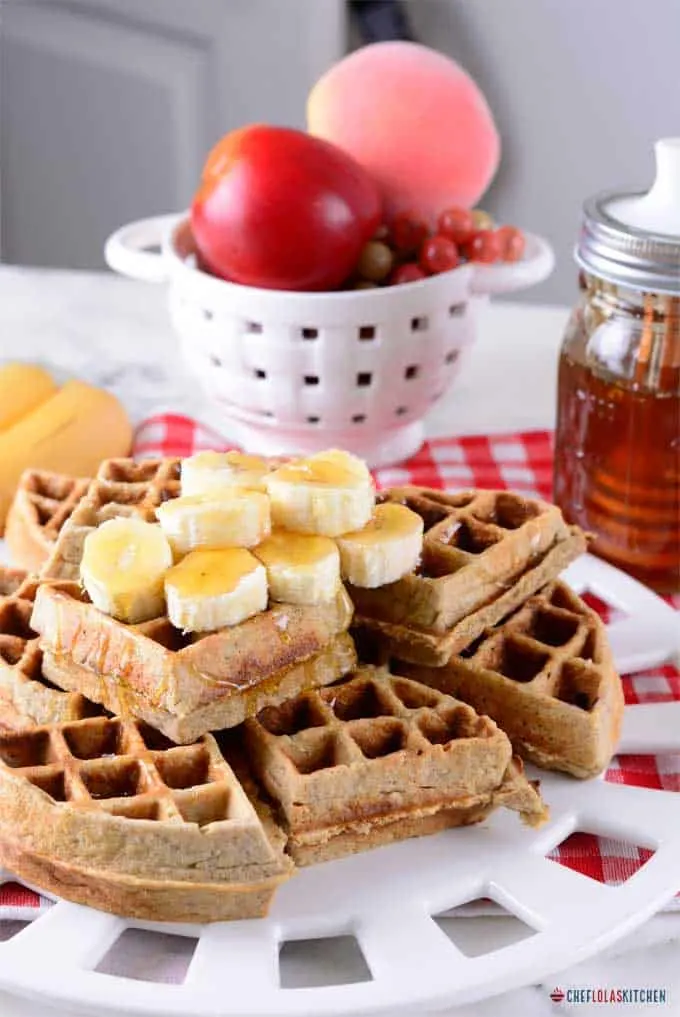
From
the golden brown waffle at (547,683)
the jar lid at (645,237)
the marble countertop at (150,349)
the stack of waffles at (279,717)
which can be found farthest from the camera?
the marble countertop at (150,349)

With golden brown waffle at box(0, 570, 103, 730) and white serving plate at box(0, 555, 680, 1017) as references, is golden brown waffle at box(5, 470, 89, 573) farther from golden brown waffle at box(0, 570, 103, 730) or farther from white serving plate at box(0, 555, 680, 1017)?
white serving plate at box(0, 555, 680, 1017)

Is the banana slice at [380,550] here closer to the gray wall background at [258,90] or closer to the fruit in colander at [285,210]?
the fruit in colander at [285,210]

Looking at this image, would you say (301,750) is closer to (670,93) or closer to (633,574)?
(633,574)

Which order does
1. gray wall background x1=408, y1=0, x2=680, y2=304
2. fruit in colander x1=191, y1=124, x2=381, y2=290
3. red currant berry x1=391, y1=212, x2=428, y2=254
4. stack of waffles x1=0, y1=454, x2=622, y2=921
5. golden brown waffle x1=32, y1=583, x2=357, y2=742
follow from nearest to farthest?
stack of waffles x1=0, y1=454, x2=622, y2=921, golden brown waffle x1=32, y1=583, x2=357, y2=742, fruit in colander x1=191, y1=124, x2=381, y2=290, red currant berry x1=391, y1=212, x2=428, y2=254, gray wall background x1=408, y1=0, x2=680, y2=304

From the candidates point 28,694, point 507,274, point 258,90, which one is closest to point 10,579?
point 28,694

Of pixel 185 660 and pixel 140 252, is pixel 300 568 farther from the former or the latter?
pixel 140 252

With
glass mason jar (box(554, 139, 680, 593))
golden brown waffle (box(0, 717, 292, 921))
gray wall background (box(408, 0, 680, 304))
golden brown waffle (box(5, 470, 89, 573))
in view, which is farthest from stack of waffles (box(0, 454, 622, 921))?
gray wall background (box(408, 0, 680, 304))

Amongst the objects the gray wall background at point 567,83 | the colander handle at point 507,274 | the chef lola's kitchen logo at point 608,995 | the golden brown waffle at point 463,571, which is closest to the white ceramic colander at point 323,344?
the colander handle at point 507,274
